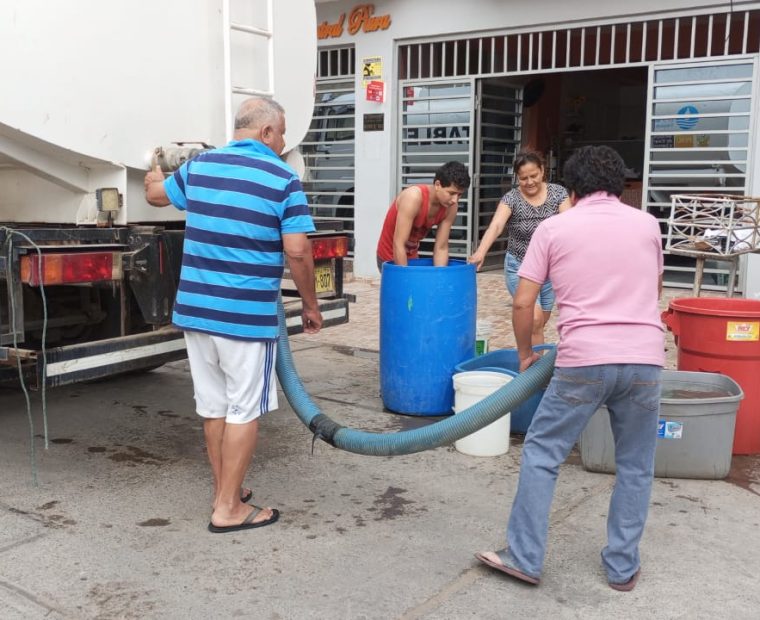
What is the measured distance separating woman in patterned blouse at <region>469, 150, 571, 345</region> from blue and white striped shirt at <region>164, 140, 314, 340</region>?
2.16 meters

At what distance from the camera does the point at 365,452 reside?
12.0 feet

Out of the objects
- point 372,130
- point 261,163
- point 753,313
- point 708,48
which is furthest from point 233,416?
point 372,130

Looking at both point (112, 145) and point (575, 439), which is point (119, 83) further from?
point (575, 439)

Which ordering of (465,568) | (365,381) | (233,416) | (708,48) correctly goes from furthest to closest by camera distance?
1. (708,48)
2. (365,381)
3. (233,416)
4. (465,568)

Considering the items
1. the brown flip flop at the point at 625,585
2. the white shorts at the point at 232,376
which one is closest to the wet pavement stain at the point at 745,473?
the brown flip flop at the point at 625,585

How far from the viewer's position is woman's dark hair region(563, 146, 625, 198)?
10.1ft

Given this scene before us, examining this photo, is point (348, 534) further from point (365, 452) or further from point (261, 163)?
point (261, 163)

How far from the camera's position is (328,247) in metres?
5.01

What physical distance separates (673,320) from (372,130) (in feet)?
24.5

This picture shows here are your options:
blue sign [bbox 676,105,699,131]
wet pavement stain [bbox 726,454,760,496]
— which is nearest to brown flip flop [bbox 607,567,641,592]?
wet pavement stain [bbox 726,454,760,496]

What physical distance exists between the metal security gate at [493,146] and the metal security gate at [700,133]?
2.39 meters

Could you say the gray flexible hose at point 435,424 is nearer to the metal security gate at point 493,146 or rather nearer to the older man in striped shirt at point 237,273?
the older man in striped shirt at point 237,273

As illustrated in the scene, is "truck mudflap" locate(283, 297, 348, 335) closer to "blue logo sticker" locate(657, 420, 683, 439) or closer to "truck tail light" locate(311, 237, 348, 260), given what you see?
"truck tail light" locate(311, 237, 348, 260)

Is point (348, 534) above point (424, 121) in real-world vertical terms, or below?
below
